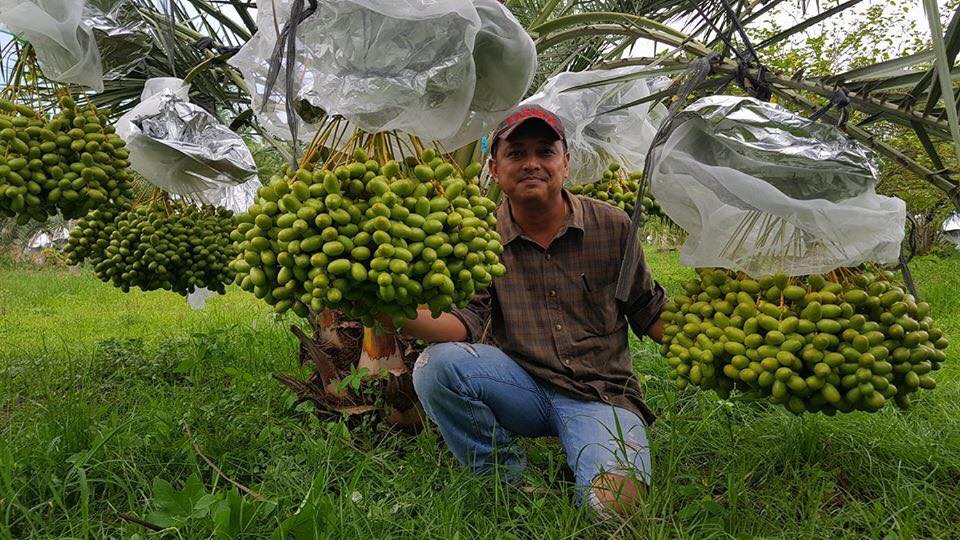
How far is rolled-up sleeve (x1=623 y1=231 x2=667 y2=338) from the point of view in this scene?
2.06 metres

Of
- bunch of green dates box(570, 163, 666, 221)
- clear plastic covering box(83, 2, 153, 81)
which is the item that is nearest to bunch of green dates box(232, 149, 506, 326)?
bunch of green dates box(570, 163, 666, 221)

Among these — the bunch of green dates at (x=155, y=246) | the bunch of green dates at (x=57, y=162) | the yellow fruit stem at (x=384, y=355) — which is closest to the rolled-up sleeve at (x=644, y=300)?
the yellow fruit stem at (x=384, y=355)

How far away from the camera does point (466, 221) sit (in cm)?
138

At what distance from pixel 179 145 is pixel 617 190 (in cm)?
177

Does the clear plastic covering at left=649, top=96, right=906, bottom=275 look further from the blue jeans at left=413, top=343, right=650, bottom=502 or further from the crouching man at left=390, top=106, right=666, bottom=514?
the blue jeans at left=413, top=343, right=650, bottom=502

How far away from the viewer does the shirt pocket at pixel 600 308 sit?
214 cm

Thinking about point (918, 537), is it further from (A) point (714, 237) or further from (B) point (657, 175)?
(B) point (657, 175)

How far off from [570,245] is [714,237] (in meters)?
0.64

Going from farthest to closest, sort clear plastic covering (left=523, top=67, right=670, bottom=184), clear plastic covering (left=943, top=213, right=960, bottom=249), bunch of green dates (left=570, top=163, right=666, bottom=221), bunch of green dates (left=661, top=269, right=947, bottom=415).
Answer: clear plastic covering (left=943, top=213, right=960, bottom=249) < bunch of green dates (left=570, top=163, right=666, bottom=221) < clear plastic covering (left=523, top=67, right=670, bottom=184) < bunch of green dates (left=661, top=269, right=947, bottom=415)

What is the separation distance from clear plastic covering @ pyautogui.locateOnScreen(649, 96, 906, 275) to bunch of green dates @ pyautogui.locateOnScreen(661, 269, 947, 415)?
6 centimetres

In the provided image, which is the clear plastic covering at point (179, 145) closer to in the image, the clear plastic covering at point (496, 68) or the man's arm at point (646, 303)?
the clear plastic covering at point (496, 68)

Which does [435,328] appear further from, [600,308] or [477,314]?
[600,308]

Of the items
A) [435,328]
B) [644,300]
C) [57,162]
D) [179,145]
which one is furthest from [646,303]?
[57,162]

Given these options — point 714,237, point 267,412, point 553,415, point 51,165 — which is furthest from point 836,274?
point 51,165
